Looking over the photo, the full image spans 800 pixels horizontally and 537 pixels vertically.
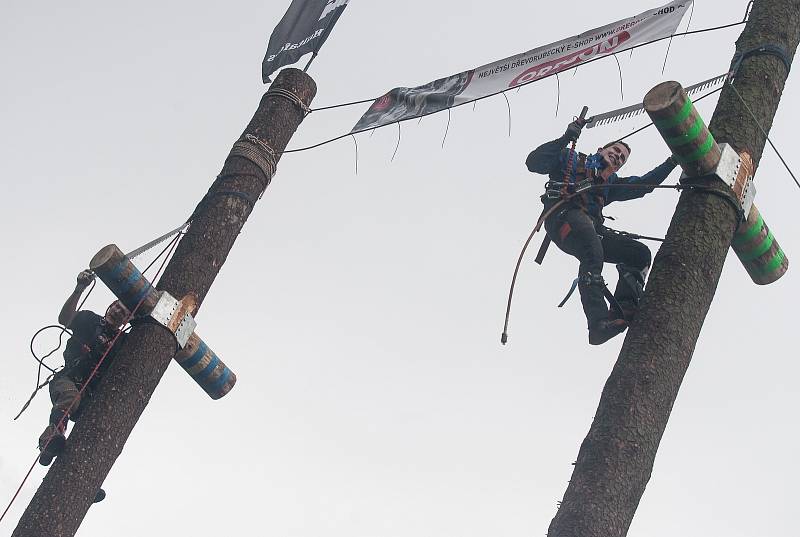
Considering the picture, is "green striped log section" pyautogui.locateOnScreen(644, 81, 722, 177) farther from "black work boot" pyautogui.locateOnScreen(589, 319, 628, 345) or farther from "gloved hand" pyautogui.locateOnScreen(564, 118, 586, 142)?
"gloved hand" pyautogui.locateOnScreen(564, 118, 586, 142)

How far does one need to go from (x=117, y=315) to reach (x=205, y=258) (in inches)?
23.9

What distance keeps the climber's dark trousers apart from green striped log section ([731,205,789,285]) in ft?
2.11

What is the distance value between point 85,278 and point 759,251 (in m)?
3.64

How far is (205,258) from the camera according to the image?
596 cm

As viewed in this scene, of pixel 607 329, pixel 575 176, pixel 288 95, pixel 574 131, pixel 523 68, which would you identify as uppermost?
pixel 523 68

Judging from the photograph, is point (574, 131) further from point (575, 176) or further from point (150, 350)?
point (150, 350)

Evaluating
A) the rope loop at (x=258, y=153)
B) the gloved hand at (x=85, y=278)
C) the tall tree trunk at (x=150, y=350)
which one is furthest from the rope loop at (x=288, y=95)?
the gloved hand at (x=85, y=278)

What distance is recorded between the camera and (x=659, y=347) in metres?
4.09

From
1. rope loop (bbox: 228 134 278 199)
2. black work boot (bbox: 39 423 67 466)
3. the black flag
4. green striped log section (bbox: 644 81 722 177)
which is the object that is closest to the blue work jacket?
green striped log section (bbox: 644 81 722 177)

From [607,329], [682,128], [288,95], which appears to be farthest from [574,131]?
[288,95]

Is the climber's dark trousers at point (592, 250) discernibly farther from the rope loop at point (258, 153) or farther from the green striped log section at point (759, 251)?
the rope loop at point (258, 153)

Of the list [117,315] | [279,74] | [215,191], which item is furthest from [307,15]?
[117,315]

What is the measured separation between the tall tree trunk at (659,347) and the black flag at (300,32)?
130 inches

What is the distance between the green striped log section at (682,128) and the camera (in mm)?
4312
